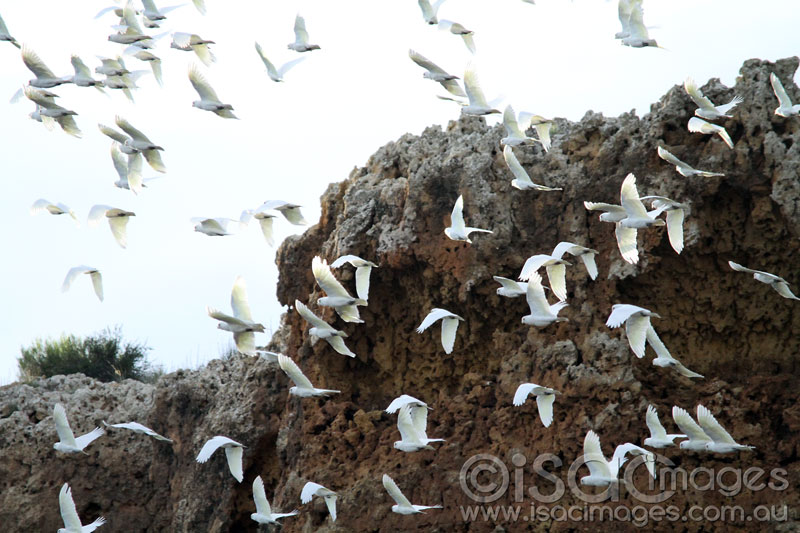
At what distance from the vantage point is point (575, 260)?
11.3 m

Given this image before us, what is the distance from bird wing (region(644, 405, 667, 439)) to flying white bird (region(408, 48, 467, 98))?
14.1ft

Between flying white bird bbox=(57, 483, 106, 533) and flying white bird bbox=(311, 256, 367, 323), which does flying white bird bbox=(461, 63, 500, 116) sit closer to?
flying white bird bbox=(311, 256, 367, 323)

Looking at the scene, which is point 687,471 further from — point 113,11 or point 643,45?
point 113,11

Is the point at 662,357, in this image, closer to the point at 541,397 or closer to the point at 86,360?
the point at 541,397

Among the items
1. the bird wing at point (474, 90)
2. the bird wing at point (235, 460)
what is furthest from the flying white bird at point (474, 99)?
the bird wing at point (235, 460)

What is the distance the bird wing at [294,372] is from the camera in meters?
11.6

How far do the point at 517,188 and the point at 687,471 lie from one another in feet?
11.0

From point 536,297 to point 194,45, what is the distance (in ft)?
18.2

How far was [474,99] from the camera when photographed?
478 inches

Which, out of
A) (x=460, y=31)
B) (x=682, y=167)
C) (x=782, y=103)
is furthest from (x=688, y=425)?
(x=460, y=31)

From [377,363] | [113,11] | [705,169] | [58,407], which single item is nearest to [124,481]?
[58,407]

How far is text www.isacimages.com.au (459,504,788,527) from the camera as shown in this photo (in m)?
9.91

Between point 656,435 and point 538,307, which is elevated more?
point 538,307

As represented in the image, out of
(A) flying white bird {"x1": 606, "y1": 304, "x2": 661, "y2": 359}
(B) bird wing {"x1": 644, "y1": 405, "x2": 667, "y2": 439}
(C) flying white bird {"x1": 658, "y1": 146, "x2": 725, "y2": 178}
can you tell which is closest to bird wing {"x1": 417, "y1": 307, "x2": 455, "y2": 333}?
(A) flying white bird {"x1": 606, "y1": 304, "x2": 661, "y2": 359}
